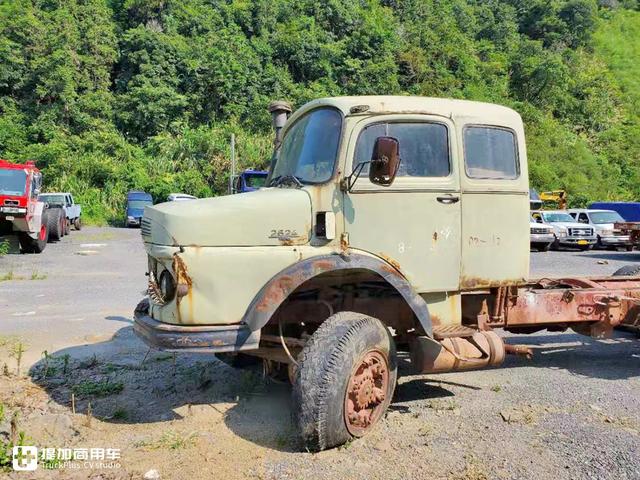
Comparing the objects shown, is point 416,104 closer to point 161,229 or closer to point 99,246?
point 161,229

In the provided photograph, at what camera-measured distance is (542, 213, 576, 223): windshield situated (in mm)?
22500

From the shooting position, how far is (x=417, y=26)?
50.9 m

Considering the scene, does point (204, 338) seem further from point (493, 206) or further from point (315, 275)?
point (493, 206)

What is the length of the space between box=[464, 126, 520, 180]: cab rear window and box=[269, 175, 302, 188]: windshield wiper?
135 cm

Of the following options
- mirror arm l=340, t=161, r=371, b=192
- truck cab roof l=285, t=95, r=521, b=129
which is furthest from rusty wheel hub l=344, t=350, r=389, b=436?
truck cab roof l=285, t=95, r=521, b=129

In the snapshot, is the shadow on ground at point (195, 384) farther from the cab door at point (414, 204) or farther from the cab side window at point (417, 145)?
the cab side window at point (417, 145)

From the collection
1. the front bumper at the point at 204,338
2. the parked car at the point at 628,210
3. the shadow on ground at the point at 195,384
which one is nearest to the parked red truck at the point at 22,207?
the shadow on ground at the point at 195,384

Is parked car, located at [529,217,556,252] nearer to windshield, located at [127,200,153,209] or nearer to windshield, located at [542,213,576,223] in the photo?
windshield, located at [542,213,576,223]

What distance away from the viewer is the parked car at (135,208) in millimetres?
28188

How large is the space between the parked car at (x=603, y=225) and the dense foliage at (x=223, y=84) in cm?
1357

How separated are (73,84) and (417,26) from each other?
2901 centimetres

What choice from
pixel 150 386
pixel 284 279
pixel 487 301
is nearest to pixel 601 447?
pixel 487 301

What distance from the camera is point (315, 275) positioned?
13.0ft

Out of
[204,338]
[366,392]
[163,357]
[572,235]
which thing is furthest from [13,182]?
[572,235]
